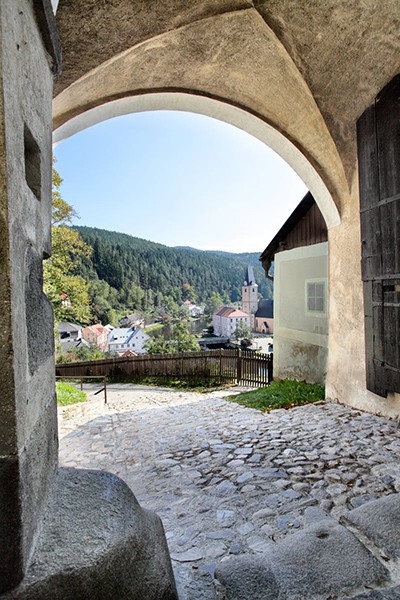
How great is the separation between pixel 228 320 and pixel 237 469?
73.5 metres

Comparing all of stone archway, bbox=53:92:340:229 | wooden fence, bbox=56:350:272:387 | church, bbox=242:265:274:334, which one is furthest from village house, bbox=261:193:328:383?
church, bbox=242:265:274:334

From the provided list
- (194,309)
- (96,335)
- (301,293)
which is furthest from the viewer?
(194,309)

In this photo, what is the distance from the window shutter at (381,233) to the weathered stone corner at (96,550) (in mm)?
3271

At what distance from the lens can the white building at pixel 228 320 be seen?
74100mm

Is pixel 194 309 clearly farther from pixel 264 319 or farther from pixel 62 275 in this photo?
pixel 62 275

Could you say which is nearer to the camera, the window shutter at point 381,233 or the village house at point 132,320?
the window shutter at point 381,233

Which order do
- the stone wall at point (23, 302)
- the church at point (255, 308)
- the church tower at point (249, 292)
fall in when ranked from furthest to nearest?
the church tower at point (249, 292), the church at point (255, 308), the stone wall at point (23, 302)

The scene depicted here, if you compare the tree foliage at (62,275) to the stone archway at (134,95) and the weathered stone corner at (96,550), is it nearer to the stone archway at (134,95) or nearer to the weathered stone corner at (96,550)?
the stone archway at (134,95)

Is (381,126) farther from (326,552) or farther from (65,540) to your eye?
(65,540)

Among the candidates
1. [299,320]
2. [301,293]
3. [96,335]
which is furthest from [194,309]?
[301,293]

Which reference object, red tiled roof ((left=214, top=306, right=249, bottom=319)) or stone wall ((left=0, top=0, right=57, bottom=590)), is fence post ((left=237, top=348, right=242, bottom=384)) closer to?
stone wall ((left=0, top=0, right=57, bottom=590))

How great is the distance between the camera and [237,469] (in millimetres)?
2584

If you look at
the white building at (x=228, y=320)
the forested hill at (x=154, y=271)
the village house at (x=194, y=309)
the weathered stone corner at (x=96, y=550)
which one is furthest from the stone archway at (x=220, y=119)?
the village house at (x=194, y=309)

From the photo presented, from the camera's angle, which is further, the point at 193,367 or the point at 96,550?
the point at 193,367
